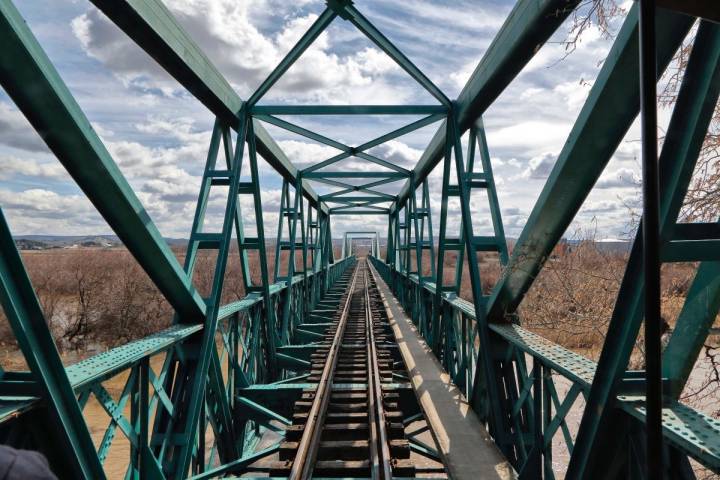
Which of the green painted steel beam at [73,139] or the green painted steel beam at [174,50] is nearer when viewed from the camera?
the green painted steel beam at [73,139]

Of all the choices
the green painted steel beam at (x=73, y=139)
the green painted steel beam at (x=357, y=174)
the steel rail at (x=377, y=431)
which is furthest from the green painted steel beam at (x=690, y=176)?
the green painted steel beam at (x=357, y=174)

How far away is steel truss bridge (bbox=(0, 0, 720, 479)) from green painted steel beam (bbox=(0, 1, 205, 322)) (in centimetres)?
1

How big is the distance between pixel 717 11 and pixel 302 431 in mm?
5099

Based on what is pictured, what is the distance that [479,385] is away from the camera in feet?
16.0

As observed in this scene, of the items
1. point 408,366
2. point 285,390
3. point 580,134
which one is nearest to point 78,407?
point 580,134

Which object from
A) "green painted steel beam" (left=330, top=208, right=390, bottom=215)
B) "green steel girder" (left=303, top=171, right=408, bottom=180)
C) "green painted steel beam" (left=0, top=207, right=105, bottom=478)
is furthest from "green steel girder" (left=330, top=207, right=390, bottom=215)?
"green painted steel beam" (left=0, top=207, right=105, bottom=478)

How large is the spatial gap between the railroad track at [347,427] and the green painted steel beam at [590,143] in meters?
2.24

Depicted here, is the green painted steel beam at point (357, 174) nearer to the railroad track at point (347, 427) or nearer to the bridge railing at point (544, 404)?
the railroad track at point (347, 427)

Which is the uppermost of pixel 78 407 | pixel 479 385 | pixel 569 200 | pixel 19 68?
pixel 19 68

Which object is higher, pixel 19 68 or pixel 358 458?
pixel 19 68

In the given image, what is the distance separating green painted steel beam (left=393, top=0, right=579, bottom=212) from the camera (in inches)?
133

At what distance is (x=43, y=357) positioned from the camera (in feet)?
7.98

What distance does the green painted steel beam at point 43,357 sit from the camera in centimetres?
227

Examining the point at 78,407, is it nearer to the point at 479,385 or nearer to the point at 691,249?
the point at 691,249
